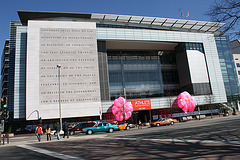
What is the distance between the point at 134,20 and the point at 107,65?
52.5ft

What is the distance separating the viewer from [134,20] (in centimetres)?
5206

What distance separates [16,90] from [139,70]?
32265mm

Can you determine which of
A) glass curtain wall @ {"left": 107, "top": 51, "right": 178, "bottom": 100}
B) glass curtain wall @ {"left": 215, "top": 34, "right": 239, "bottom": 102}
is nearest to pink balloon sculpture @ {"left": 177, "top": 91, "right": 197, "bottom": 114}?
glass curtain wall @ {"left": 107, "top": 51, "right": 178, "bottom": 100}

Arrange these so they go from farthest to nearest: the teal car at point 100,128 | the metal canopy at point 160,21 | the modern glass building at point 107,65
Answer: the metal canopy at point 160,21
the modern glass building at point 107,65
the teal car at point 100,128

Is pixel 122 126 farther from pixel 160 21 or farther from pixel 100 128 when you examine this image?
pixel 160 21

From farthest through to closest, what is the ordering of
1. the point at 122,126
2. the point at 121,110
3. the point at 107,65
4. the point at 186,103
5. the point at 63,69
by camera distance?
the point at 107,65 < the point at 186,103 < the point at 63,69 < the point at 121,110 < the point at 122,126

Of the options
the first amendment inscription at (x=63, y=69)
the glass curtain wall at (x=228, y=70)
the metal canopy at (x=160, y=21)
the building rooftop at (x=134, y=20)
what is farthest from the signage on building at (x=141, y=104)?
the glass curtain wall at (x=228, y=70)

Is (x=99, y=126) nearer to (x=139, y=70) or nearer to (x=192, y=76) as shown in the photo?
(x=139, y=70)

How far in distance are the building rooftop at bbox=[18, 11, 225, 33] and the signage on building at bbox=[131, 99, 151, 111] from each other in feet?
77.0

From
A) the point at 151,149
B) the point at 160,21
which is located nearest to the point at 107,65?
the point at 160,21

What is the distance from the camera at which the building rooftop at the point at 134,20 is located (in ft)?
153

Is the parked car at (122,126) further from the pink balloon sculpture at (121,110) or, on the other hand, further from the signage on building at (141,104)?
the signage on building at (141,104)

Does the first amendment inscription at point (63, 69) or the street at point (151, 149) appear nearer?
the street at point (151, 149)

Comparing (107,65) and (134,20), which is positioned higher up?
(134,20)
